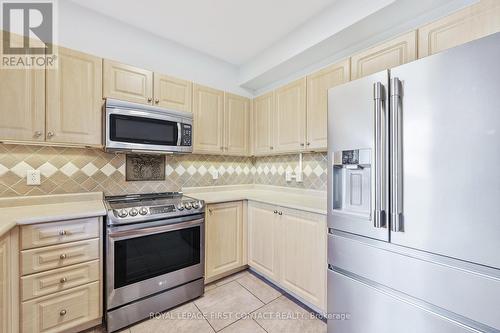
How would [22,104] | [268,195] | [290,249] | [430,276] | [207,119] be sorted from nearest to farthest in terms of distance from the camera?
1. [430,276]
2. [22,104]
3. [290,249]
4. [207,119]
5. [268,195]

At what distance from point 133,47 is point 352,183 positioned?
8.22ft

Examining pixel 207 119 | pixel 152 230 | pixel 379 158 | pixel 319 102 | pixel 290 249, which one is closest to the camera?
pixel 379 158

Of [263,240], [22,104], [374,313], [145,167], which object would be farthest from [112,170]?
[374,313]

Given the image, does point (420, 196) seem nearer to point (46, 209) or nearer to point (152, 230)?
point (152, 230)

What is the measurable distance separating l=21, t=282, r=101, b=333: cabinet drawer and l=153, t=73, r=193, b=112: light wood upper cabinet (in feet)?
5.34

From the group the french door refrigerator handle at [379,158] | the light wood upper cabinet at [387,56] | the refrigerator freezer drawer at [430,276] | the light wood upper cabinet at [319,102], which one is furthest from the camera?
the light wood upper cabinet at [319,102]

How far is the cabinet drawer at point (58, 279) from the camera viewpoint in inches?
52.1

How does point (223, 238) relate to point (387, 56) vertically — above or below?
below

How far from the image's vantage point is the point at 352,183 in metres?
1.36

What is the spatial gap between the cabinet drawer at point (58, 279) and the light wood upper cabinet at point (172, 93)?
1479 mm

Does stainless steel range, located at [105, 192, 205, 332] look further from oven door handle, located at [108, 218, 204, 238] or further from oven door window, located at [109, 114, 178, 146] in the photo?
oven door window, located at [109, 114, 178, 146]

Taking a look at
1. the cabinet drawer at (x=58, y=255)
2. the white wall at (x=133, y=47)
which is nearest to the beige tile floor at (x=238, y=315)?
the cabinet drawer at (x=58, y=255)

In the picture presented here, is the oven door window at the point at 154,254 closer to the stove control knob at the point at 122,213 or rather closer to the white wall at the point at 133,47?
the stove control knob at the point at 122,213

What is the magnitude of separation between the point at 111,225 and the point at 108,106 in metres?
0.96
